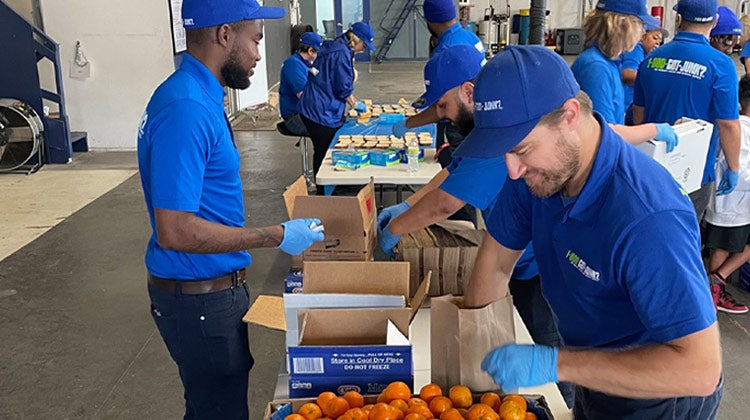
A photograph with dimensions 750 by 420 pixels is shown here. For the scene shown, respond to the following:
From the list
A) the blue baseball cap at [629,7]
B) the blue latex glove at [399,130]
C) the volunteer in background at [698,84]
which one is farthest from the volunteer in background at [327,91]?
the blue baseball cap at [629,7]

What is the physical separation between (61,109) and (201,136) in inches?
254

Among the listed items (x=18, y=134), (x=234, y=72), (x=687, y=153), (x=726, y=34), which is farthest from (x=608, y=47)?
(x=18, y=134)

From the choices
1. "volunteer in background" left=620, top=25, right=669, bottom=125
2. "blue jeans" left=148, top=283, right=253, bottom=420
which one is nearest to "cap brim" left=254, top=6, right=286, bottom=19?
"blue jeans" left=148, top=283, right=253, bottom=420

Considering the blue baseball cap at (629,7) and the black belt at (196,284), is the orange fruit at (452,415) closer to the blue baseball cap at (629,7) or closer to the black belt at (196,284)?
the black belt at (196,284)

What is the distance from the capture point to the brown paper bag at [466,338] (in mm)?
1530

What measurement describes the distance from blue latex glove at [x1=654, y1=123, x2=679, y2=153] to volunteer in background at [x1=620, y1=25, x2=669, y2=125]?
2.29 metres

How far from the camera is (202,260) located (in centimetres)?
190

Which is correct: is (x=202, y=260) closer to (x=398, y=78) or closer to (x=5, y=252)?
(x=5, y=252)

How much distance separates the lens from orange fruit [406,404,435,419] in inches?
56.2

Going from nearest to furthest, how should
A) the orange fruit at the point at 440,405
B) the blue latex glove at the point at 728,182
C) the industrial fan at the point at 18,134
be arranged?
1. the orange fruit at the point at 440,405
2. the blue latex glove at the point at 728,182
3. the industrial fan at the point at 18,134

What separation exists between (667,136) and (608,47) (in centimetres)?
69

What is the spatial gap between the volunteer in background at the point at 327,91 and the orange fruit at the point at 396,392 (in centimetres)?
427

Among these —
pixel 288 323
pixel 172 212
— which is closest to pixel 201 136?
pixel 172 212

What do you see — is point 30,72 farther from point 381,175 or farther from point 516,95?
point 516,95
